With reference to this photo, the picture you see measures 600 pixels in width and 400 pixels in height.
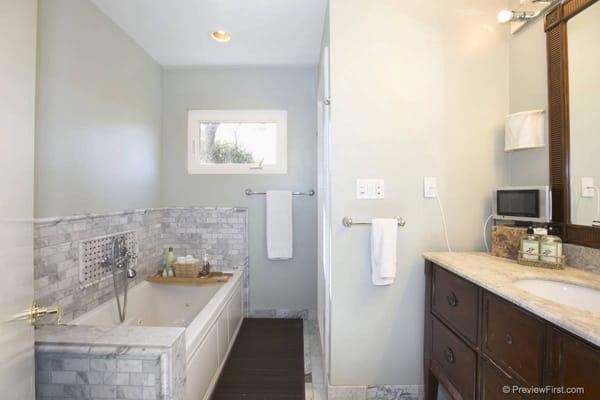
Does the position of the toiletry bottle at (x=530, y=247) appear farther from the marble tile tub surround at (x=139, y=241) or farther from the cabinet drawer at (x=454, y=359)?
the marble tile tub surround at (x=139, y=241)

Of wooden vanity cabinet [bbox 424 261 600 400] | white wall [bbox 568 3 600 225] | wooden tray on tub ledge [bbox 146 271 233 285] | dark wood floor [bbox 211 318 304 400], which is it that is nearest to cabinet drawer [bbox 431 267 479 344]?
wooden vanity cabinet [bbox 424 261 600 400]

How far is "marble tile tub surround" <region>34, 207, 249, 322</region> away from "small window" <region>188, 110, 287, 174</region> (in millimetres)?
454

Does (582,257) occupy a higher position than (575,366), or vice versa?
(582,257)

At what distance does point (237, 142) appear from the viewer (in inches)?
109

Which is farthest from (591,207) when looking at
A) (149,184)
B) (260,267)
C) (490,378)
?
(149,184)

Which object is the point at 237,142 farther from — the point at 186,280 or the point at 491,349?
the point at 491,349

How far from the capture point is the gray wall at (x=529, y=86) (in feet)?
4.67

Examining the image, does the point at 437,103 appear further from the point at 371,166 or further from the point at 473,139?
the point at 371,166

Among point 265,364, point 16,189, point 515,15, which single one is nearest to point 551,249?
point 515,15

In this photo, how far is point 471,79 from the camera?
5.37 feet

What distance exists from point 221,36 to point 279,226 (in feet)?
5.59

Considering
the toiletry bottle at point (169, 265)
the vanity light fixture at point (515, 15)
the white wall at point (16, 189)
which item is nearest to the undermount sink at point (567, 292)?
the vanity light fixture at point (515, 15)

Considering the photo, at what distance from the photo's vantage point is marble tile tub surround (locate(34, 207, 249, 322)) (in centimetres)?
148

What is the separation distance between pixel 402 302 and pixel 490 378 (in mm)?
602
